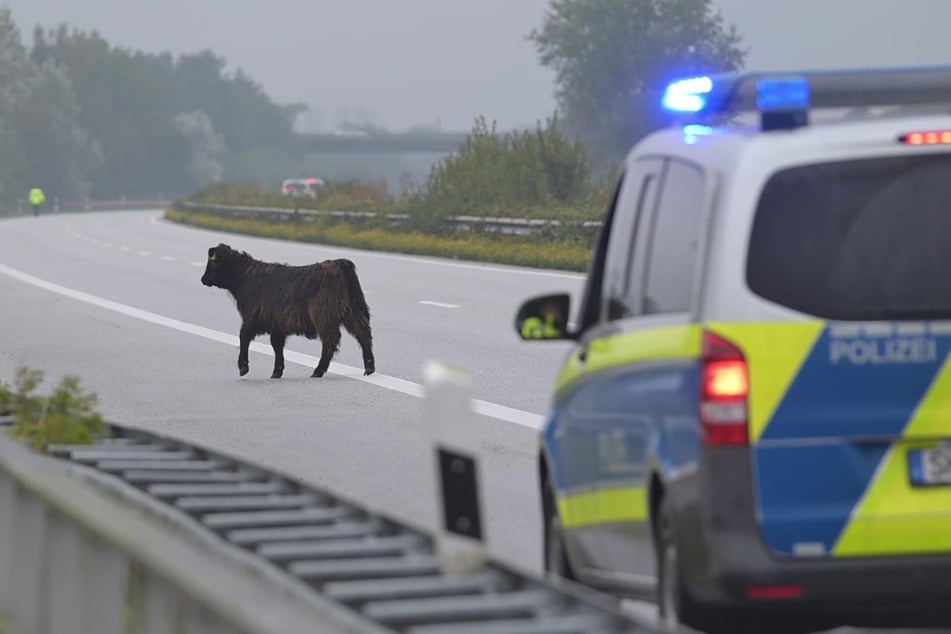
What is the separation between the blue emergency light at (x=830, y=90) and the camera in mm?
7594

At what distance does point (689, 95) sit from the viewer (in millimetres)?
7777

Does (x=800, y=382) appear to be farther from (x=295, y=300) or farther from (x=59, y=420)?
(x=295, y=300)

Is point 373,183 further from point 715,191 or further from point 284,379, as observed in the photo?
point 715,191

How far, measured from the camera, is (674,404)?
655cm

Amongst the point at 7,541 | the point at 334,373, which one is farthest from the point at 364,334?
the point at 7,541

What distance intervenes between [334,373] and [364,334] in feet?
2.57

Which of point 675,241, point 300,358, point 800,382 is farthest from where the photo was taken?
point 300,358

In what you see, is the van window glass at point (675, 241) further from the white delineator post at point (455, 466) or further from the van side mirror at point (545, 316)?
the white delineator post at point (455, 466)

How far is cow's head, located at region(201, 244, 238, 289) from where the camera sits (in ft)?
65.9

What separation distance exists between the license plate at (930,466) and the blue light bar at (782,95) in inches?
40.9

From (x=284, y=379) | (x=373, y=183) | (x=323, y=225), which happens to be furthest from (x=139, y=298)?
(x=373, y=183)

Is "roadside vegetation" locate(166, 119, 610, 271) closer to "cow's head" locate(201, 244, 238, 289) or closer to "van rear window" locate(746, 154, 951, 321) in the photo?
"cow's head" locate(201, 244, 238, 289)

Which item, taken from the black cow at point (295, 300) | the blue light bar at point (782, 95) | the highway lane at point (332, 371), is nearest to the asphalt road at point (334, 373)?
the highway lane at point (332, 371)

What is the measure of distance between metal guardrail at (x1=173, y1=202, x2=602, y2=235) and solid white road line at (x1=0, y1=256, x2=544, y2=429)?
27.4 ft
